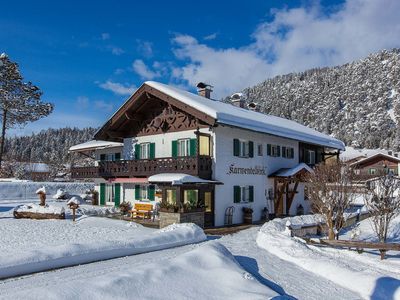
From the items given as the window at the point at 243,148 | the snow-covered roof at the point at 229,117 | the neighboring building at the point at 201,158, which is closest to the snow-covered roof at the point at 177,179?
the neighboring building at the point at 201,158

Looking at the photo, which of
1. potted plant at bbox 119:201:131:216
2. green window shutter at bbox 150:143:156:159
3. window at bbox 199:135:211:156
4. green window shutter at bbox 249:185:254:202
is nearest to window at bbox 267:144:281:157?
green window shutter at bbox 249:185:254:202

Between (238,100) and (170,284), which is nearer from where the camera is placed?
(170,284)

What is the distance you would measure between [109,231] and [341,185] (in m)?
10.7

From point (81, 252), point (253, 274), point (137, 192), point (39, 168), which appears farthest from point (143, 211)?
point (39, 168)

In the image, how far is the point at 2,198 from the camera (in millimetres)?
39906

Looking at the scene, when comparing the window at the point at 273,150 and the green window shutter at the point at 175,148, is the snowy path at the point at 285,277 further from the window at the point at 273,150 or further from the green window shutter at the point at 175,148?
the window at the point at 273,150

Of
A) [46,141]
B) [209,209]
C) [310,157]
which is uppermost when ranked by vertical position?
[46,141]

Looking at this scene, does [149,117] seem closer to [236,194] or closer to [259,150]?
[259,150]

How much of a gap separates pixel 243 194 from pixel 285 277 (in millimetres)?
11630

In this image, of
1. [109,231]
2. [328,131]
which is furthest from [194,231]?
[328,131]

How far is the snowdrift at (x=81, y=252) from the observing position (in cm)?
922

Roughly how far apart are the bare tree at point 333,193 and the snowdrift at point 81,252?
7.37 metres

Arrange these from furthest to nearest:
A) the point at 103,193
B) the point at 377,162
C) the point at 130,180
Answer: the point at 377,162, the point at 103,193, the point at 130,180

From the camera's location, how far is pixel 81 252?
34.3ft
